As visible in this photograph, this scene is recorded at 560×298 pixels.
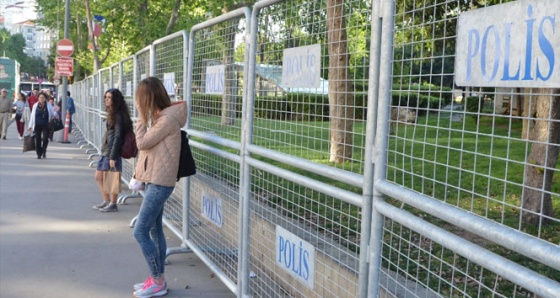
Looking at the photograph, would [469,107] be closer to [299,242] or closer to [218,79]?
[299,242]

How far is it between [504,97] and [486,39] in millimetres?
211

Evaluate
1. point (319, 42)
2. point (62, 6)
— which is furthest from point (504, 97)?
point (62, 6)

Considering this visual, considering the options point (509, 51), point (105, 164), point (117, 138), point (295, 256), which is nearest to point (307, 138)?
point (295, 256)

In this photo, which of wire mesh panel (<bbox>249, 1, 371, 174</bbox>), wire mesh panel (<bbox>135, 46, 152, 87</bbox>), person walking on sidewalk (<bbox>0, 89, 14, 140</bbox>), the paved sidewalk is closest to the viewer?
wire mesh panel (<bbox>249, 1, 371, 174</bbox>)

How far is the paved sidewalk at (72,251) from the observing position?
6.12 m

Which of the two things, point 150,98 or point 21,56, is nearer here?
point 150,98

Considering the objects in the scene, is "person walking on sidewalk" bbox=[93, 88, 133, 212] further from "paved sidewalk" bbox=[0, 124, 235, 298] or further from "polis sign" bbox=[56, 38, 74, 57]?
"polis sign" bbox=[56, 38, 74, 57]

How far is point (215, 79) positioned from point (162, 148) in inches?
30.7

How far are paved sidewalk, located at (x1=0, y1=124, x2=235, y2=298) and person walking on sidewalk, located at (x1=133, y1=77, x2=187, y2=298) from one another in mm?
373

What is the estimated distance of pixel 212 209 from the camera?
6.06 m

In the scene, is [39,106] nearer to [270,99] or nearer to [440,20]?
[270,99]

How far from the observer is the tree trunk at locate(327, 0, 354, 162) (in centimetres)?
352

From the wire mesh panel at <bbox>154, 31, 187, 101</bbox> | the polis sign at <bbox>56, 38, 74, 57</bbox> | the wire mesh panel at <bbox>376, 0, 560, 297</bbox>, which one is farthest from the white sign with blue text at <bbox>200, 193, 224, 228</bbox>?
the polis sign at <bbox>56, 38, 74, 57</bbox>

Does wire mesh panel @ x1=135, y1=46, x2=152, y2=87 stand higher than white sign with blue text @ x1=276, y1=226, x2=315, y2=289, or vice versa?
wire mesh panel @ x1=135, y1=46, x2=152, y2=87
